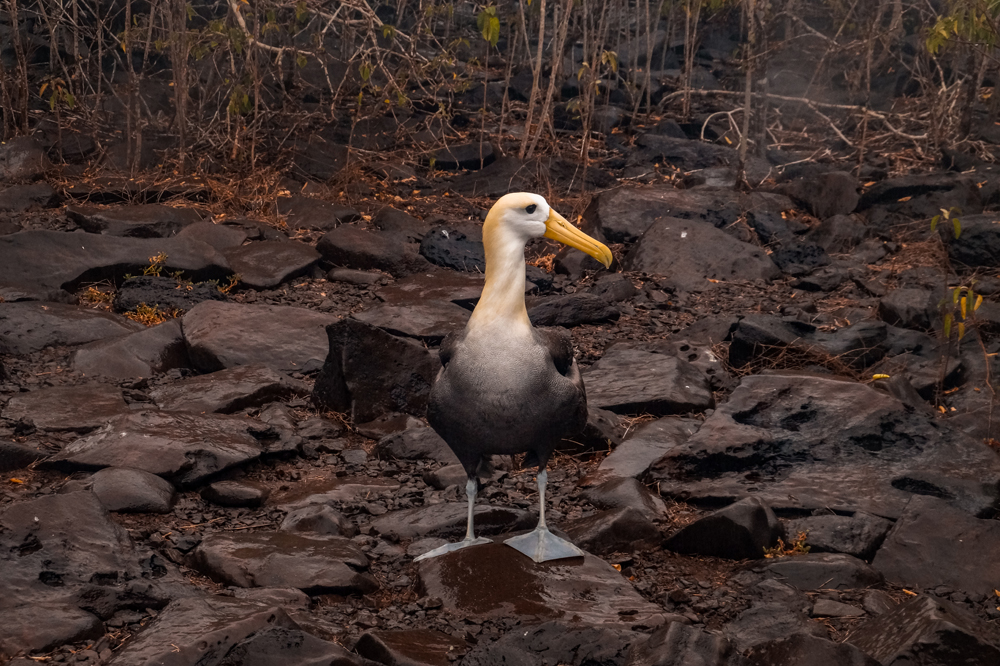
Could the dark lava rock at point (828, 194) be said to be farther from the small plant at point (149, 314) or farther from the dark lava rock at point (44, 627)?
the dark lava rock at point (44, 627)

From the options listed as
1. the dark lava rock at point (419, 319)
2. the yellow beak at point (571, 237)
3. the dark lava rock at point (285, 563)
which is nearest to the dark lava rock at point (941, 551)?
the yellow beak at point (571, 237)

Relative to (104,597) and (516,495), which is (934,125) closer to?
(516,495)

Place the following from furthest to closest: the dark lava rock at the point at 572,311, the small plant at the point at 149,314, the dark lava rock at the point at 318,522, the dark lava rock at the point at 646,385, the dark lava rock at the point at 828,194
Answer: the dark lava rock at the point at 828,194 < the dark lava rock at the point at 572,311 < the small plant at the point at 149,314 < the dark lava rock at the point at 646,385 < the dark lava rock at the point at 318,522

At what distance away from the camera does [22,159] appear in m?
10.6

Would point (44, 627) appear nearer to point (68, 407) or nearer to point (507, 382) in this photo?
point (507, 382)

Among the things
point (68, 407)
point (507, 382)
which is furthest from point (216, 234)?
point (507, 382)

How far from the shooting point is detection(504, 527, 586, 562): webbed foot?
13.7 ft

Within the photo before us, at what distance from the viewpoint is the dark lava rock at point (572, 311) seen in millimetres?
7520

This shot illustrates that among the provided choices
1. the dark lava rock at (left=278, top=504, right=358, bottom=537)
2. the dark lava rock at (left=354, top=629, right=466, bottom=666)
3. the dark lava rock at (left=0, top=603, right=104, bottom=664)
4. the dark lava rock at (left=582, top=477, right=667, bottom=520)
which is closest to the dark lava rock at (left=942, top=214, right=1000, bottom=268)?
the dark lava rock at (left=582, top=477, right=667, bottom=520)

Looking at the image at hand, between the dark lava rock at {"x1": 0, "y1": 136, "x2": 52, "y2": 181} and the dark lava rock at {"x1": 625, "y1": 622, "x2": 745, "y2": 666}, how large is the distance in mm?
9043

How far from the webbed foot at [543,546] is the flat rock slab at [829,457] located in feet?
3.22

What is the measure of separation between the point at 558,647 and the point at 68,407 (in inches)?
137

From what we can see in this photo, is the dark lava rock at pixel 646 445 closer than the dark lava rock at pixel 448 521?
No

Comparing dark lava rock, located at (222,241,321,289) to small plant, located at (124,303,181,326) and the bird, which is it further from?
the bird
